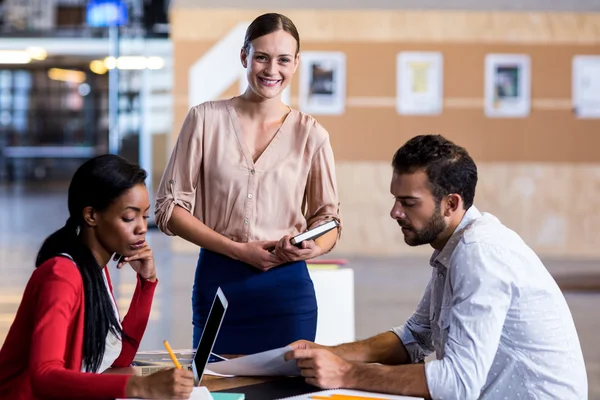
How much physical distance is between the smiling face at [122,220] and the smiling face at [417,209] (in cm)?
67

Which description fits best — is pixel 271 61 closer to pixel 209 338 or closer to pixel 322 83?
pixel 209 338

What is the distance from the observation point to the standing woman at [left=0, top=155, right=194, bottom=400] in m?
2.09

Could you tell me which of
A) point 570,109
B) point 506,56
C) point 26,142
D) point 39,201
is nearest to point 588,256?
point 570,109

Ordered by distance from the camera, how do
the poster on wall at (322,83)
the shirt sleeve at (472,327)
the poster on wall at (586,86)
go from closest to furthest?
the shirt sleeve at (472,327) → the poster on wall at (322,83) → the poster on wall at (586,86)

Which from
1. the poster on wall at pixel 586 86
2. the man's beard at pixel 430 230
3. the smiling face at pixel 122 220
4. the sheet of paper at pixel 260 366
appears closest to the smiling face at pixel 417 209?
the man's beard at pixel 430 230

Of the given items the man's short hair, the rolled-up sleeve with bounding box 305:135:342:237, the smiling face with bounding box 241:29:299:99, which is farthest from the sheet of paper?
the smiling face with bounding box 241:29:299:99

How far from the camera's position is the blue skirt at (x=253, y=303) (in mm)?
3047

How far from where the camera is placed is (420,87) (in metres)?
10.4

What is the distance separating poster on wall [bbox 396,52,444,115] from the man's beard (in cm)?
813

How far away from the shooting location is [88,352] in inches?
92.5

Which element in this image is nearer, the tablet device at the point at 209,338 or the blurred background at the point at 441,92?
the tablet device at the point at 209,338

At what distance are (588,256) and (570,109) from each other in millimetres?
1708

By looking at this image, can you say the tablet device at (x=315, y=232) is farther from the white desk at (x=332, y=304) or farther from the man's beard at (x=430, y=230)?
the white desk at (x=332, y=304)

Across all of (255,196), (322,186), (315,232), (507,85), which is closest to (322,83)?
(507,85)
